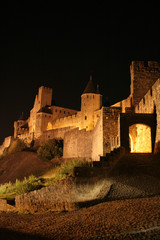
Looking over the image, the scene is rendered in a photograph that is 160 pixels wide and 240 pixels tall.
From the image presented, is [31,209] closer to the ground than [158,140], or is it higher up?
closer to the ground

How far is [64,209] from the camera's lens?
10305 mm

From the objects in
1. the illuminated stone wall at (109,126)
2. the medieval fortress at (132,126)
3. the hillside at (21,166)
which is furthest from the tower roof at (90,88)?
the illuminated stone wall at (109,126)

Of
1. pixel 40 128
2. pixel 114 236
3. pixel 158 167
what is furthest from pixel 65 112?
pixel 114 236

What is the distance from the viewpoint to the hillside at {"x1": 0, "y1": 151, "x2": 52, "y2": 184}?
30.0m

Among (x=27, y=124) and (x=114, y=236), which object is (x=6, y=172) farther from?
(x=27, y=124)

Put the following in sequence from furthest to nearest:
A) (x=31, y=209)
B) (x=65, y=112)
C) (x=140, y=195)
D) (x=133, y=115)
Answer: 1. (x=65, y=112)
2. (x=133, y=115)
3. (x=31, y=209)
4. (x=140, y=195)

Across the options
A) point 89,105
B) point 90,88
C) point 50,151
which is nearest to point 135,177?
point 50,151

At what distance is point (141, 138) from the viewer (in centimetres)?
1795

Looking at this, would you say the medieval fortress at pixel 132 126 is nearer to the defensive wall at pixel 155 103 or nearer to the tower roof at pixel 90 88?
the defensive wall at pixel 155 103

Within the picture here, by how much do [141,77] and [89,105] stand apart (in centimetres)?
2324

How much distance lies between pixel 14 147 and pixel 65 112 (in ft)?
58.2

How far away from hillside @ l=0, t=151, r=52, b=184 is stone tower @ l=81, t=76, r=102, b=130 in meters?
11.8

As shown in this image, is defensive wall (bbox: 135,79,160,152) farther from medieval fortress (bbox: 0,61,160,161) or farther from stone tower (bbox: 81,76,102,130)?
stone tower (bbox: 81,76,102,130)

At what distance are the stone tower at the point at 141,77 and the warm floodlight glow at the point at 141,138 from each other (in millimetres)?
2836
